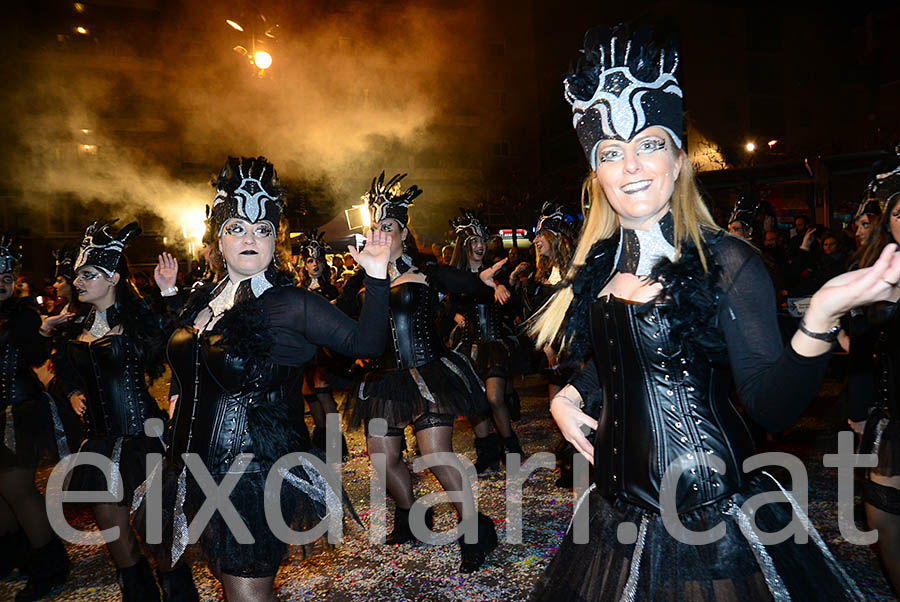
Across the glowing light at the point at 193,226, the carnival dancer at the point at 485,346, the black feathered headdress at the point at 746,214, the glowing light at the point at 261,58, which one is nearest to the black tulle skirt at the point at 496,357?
the carnival dancer at the point at 485,346

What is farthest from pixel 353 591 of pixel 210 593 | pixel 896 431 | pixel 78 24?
pixel 78 24

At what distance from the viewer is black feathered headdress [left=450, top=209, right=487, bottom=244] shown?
6.51 meters

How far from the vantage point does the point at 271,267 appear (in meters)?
2.82

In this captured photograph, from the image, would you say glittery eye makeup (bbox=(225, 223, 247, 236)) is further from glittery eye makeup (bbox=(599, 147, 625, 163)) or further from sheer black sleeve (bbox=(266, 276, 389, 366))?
glittery eye makeup (bbox=(599, 147, 625, 163))

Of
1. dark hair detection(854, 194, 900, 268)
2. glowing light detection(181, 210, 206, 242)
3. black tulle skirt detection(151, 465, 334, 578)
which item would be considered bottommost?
black tulle skirt detection(151, 465, 334, 578)

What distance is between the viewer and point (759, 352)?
5.25ft

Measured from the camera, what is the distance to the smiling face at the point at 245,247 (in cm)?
270

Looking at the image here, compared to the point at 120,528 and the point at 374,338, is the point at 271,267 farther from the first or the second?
the point at 120,528

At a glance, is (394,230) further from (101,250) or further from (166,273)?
(101,250)

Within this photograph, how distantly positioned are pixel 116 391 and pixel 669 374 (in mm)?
2909

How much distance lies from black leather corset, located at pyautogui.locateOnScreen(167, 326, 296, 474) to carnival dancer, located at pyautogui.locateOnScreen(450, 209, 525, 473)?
249 cm

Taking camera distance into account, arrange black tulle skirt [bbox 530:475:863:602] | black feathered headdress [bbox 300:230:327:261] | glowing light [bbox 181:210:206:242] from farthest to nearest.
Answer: glowing light [bbox 181:210:206:242] < black feathered headdress [bbox 300:230:327:261] < black tulle skirt [bbox 530:475:863:602]

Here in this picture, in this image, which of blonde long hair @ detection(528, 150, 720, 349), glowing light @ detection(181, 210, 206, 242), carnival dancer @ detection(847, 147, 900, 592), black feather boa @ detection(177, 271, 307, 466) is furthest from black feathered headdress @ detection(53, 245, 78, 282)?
glowing light @ detection(181, 210, 206, 242)

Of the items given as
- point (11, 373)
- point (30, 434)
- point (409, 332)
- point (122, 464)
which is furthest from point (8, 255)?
point (409, 332)
